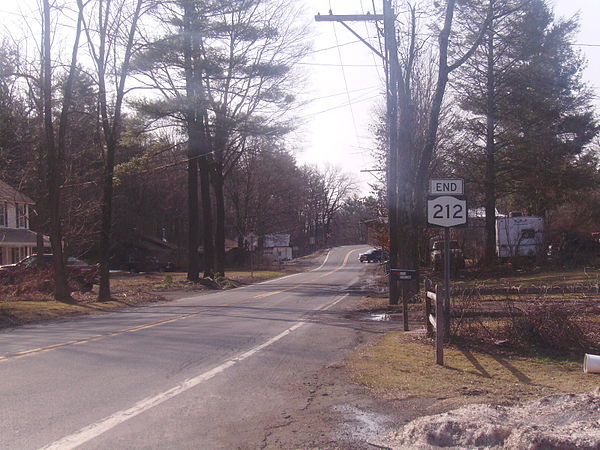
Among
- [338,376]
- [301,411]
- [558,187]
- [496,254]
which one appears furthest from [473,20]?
[301,411]

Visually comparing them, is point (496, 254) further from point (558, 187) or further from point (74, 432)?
point (74, 432)

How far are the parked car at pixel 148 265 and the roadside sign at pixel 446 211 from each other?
2148 inches

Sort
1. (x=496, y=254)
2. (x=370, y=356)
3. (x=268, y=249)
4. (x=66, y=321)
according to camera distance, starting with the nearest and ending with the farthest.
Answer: (x=370, y=356) < (x=66, y=321) < (x=496, y=254) < (x=268, y=249)

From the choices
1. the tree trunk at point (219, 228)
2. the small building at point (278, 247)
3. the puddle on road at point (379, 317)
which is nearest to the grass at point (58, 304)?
the puddle on road at point (379, 317)

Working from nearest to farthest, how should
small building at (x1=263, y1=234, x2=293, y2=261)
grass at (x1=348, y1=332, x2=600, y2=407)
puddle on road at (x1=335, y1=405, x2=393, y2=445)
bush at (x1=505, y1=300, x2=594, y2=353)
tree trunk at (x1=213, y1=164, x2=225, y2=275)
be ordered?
puddle on road at (x1=335, y1=405, x2=393, y2=445) < grass at (x1=348, y1=332, x2=600, y2=407) < bush at (x1=505, y1=300, x2=594, y2=353) < tree trunk at (x1=213, y1=164, x2=225, y2=275) < small building at (x1=263, y1=234, x2=293, y2=261)

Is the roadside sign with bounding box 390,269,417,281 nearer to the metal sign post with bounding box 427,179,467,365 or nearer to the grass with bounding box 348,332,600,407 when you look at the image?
the grass with bounding box 348,332,600,407

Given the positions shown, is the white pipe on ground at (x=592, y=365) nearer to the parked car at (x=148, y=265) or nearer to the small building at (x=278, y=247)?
the parked car at (x=148, y=265)

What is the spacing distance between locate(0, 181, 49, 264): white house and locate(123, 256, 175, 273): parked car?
1236 centimetres

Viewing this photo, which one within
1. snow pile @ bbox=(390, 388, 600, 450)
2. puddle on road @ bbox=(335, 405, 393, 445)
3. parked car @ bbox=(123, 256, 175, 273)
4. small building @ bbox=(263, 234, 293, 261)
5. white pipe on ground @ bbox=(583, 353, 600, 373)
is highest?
small building @ bbox=(263, 234, 293, 261)

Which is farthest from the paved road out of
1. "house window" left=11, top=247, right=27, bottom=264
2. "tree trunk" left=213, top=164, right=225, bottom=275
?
"house window" left=11, top=247, right=27, bottom=264

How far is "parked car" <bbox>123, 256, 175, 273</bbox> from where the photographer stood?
63188 millimetres

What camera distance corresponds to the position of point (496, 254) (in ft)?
128

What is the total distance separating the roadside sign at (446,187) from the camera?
1122cm

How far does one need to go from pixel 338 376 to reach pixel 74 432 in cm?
409
